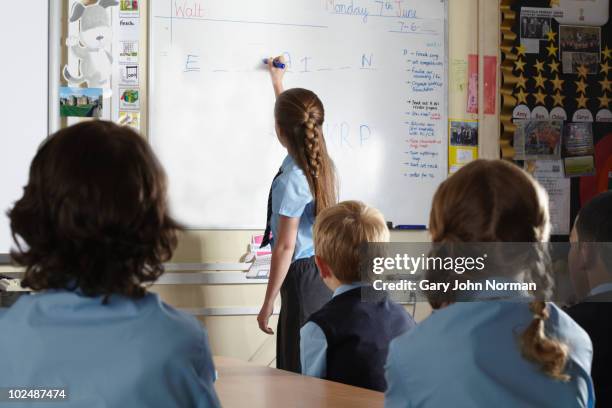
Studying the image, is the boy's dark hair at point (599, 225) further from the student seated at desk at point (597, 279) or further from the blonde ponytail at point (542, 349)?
the blonde ponytail at point (542, 349)

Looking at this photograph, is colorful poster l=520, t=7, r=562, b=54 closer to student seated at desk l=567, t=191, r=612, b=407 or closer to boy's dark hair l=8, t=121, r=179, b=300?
student seated at desk l=567, t=191, r=612, b=407

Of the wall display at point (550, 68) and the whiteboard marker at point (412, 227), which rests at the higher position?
the wall display at point (550, 68)

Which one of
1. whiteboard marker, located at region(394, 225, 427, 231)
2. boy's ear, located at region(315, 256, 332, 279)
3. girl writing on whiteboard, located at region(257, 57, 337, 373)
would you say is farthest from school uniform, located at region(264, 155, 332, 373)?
whiteboard marker, located at region(394, 225, 427, 231)

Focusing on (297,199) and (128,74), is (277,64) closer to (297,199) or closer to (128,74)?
(128,74)

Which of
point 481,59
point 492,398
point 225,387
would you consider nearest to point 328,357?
point 225,387

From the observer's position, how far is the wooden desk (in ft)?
4.98

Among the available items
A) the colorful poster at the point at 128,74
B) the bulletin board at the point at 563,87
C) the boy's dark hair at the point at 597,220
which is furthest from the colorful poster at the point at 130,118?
the boy's dark hair at the point at 597,220

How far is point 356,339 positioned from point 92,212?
93 centimetres

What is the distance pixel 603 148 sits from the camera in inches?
168

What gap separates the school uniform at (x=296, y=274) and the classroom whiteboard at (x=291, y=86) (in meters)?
0.81

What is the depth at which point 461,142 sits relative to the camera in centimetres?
408

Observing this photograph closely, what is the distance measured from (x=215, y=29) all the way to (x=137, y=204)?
8.75 ft

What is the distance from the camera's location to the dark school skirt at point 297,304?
2.78m

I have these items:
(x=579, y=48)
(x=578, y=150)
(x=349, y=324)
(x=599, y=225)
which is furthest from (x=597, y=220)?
(x=579, y=48)
